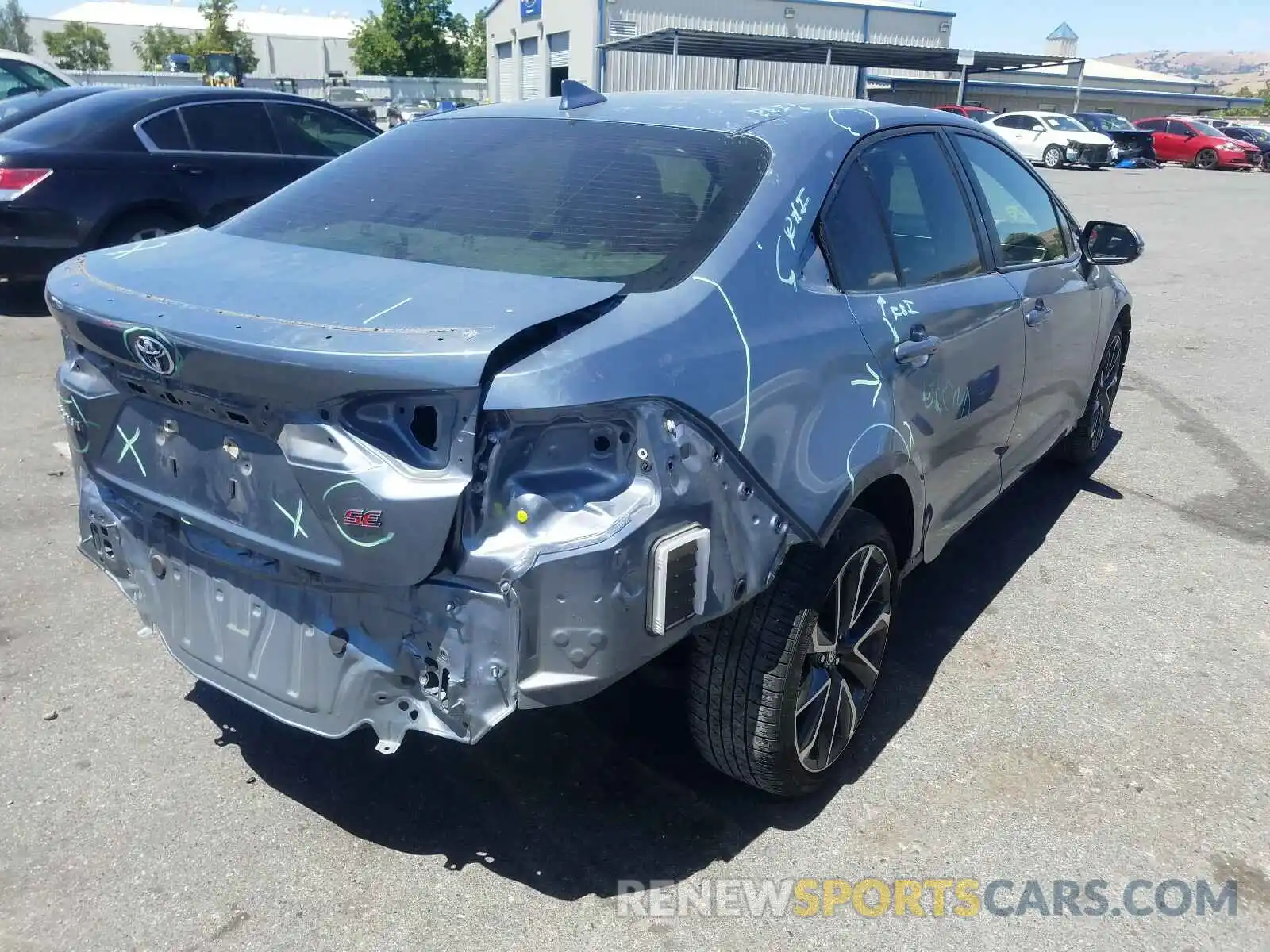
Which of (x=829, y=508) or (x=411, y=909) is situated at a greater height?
(x=829, y=508)

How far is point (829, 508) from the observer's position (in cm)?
248

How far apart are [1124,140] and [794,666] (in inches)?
1368

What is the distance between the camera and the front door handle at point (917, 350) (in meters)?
2.80

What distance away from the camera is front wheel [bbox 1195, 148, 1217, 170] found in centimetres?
3319

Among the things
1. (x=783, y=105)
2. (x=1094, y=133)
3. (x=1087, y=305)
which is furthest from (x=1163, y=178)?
(x=783, y=105)

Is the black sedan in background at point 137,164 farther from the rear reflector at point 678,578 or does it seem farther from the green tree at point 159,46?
the green tree at point 159,46

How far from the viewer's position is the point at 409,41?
208ft

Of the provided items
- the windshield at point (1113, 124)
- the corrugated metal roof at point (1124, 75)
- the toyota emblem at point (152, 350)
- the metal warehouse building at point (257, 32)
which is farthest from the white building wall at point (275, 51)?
the toyota emblem at point (152, 350)

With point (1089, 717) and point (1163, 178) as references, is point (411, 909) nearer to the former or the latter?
point (1089, 717)

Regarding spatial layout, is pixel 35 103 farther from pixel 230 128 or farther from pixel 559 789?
pixel 559 789

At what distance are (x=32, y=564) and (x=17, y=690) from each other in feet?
3.16

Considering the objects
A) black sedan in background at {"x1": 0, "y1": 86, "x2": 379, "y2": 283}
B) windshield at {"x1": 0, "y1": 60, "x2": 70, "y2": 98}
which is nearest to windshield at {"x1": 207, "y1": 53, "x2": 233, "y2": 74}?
windshield at {"x1": 0, "y1": 60, "x2": 70, "y2": 98}

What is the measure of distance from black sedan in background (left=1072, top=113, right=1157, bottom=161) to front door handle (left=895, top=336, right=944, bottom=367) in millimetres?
32495

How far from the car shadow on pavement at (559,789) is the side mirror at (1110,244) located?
6.80 ft
